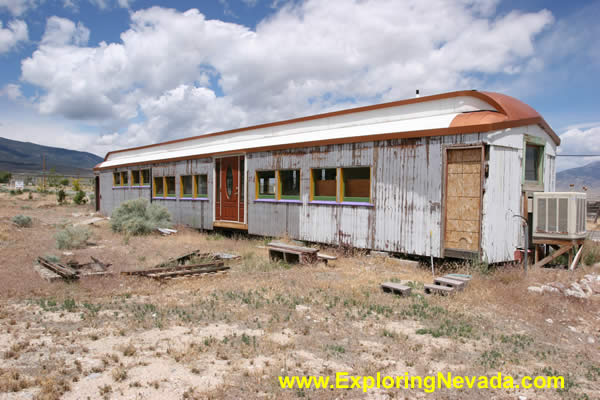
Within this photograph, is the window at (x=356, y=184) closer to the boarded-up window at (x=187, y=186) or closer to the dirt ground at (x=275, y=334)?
the dirt ground at (x=275, y=334)

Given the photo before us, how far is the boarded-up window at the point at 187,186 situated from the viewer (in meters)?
16.1

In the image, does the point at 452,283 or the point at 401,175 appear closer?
the point at 452,283

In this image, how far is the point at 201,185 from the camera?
15.6 m

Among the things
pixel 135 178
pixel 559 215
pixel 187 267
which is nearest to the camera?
pixel 559 215

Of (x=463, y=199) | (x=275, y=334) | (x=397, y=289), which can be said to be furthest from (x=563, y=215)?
(x=275, y=334)

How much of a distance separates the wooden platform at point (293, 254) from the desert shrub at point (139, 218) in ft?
22.4

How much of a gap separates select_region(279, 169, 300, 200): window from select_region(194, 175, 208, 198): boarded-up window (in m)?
4.32

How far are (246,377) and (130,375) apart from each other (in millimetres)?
1106

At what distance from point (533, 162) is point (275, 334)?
25.6ft

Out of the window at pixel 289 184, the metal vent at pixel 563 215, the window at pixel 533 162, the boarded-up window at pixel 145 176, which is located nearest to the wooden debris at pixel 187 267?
the window at pixel 289 184

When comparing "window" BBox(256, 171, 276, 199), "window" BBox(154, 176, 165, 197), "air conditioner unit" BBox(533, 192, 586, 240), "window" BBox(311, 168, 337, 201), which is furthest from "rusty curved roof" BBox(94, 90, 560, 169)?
"window" BBox(154, 176, 165, 197)

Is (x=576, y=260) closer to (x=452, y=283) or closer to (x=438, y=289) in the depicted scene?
(x=452, y=283)

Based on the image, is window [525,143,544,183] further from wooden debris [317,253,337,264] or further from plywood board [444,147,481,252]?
wooden debris [317,253,337,264]

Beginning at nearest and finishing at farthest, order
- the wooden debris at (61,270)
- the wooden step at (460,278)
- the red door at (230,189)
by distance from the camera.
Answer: the wooden step at (460,278) < the wooden debris at (61,270) < the red door at (230,189)
